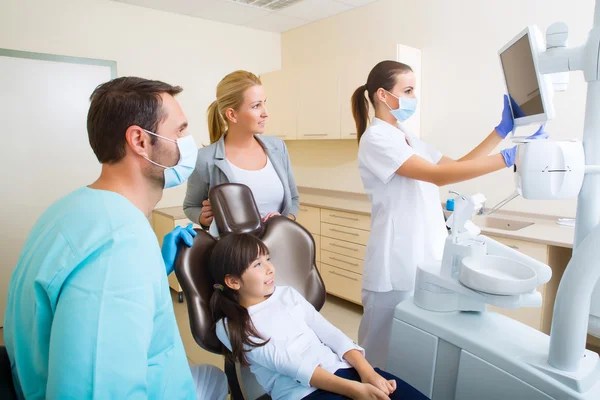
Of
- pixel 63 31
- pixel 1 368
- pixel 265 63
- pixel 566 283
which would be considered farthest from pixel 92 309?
pixel 265 63

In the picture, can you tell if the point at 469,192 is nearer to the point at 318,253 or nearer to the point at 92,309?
the point at 318,253

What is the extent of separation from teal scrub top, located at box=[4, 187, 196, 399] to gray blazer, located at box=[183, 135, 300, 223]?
93cm

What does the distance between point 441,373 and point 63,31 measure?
341cm

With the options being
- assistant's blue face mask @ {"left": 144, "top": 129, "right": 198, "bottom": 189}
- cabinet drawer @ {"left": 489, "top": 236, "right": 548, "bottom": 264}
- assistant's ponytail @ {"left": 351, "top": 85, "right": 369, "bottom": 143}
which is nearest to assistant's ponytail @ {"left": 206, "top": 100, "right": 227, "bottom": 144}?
assistant's ponytail @ {"left": 351, "top": 85, "right": 369, "bottom": 143}

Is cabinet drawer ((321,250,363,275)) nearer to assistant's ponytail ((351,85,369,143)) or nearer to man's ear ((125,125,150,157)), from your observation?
assistant's ponytail ((351,85,369,143))

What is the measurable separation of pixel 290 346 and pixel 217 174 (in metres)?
0.85

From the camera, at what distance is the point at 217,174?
180 centimetres

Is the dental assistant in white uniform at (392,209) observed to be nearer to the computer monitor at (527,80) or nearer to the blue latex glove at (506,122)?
the blue latex glove at (506,122)

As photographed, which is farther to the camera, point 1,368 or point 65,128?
point 65,128

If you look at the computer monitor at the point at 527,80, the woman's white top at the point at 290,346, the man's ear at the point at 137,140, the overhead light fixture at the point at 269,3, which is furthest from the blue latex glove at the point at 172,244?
the overhead light fixture at the point at 269,3

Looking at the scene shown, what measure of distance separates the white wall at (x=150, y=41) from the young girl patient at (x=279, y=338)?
2501 mm

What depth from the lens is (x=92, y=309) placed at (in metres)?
0.72

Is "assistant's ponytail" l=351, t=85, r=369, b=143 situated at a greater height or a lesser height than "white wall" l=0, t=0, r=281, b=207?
lesser

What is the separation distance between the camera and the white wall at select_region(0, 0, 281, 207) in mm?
2910
